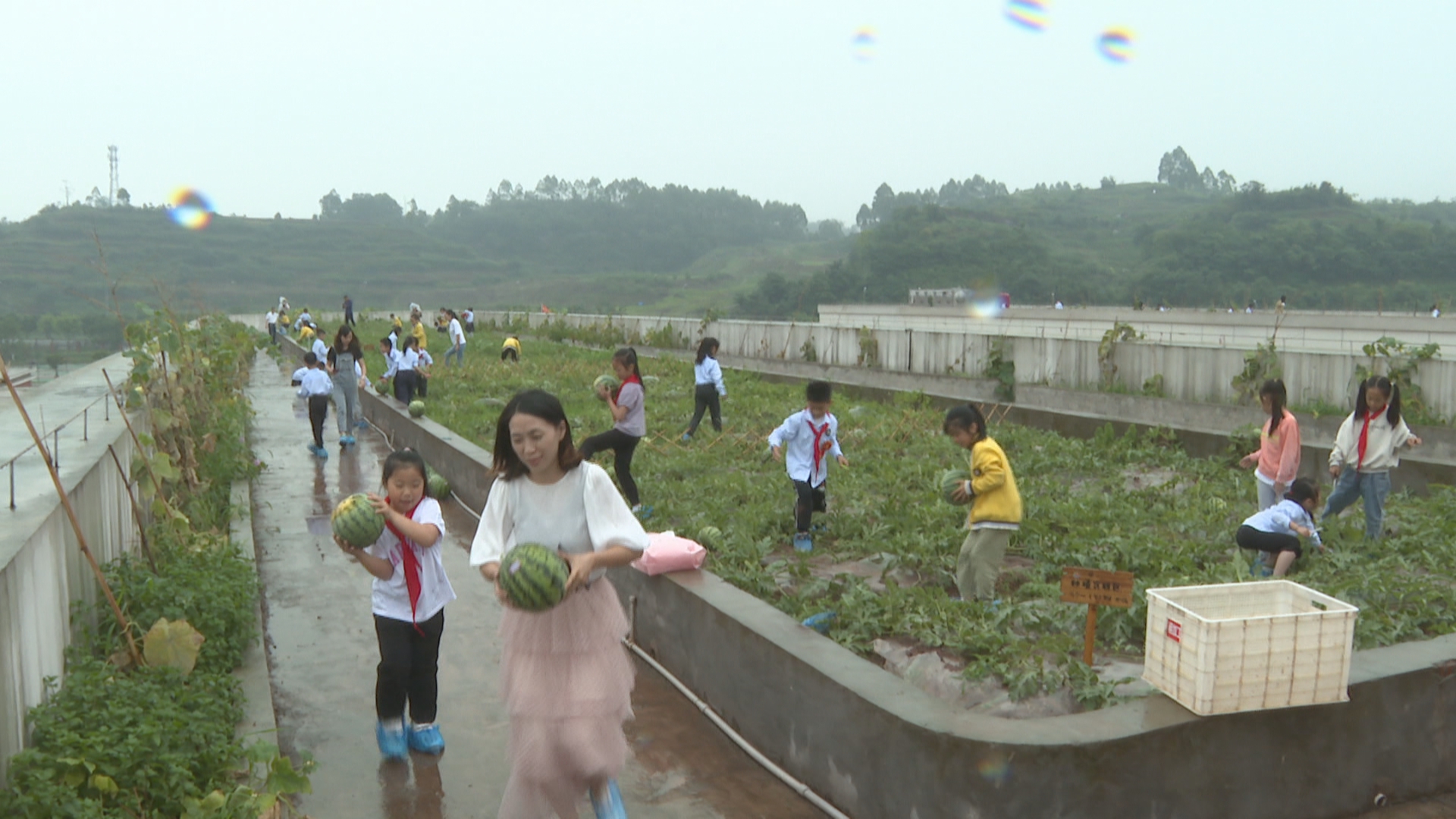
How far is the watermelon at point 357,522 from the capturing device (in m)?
5.14

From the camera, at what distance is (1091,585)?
539 cm

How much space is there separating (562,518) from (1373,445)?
7.57 metres

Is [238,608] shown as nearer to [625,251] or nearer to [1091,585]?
[1091,585]

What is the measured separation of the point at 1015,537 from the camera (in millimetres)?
9414

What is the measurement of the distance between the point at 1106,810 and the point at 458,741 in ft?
11.1

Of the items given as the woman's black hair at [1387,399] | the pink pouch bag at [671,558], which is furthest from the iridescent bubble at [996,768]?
the woman's black hair at [1387,399]

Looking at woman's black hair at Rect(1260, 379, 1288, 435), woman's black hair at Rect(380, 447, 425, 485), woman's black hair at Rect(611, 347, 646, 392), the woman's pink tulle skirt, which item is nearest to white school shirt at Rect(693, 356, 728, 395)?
woman's black hair at Rect(611, 347, 646, 392)

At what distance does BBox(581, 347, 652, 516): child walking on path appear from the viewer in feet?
33.8

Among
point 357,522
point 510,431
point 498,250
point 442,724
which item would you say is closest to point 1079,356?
point 442,724

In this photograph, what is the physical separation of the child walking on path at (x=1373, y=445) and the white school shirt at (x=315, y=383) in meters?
12.6

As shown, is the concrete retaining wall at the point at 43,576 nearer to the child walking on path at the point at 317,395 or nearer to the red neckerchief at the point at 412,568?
the red neckerchief at the point at 412,568

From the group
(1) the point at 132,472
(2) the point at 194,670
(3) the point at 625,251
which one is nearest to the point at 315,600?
(1) the point at 132,472

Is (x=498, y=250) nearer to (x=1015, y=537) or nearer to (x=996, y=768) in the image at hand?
(x=1015, y=537)

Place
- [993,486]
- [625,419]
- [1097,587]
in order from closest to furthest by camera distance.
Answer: [1097,587], [993,486], [625,419]
